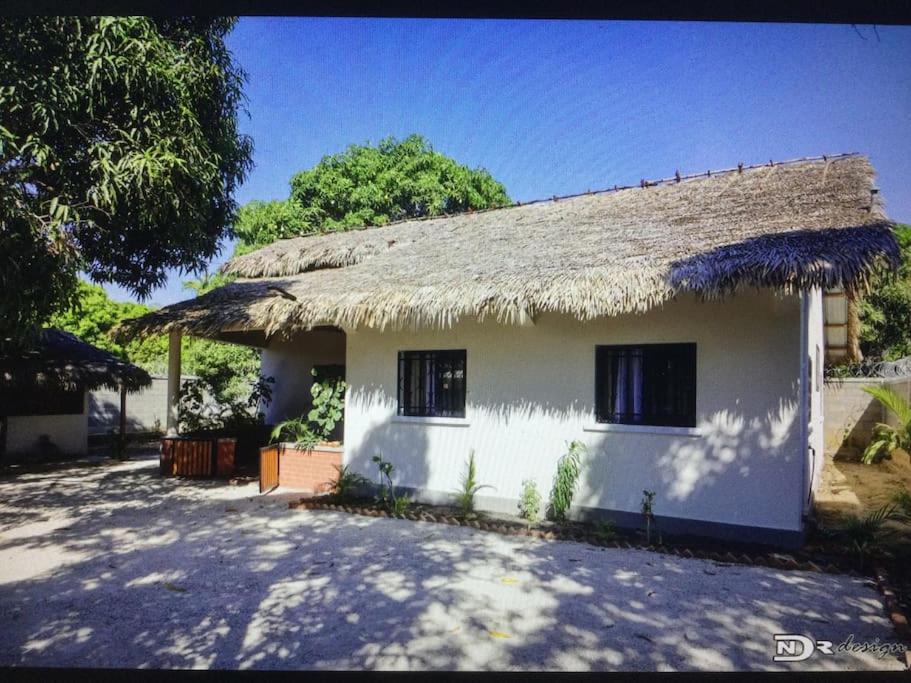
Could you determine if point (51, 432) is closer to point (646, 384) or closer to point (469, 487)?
point (469, 487)

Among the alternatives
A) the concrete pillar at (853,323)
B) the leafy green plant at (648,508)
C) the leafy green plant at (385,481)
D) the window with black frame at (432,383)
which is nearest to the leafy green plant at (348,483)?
the leafy green plant at (385,481)

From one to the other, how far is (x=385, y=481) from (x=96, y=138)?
4946 mm

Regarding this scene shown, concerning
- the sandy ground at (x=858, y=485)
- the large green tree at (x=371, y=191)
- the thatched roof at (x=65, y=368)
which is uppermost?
the large green tree at (x=371, y=191)

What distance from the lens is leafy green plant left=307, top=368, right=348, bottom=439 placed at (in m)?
7.47

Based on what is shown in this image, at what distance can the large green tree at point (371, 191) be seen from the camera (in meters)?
16.2

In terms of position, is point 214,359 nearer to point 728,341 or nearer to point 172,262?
point 172,262

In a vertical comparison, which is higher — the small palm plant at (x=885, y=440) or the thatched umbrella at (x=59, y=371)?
the thatched umbrella at (x=59, y=371)

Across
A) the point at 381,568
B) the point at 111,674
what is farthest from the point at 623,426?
the point at 111,674

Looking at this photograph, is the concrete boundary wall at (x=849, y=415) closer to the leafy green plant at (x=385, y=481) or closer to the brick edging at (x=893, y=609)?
the brick edging at (x=893, y=609)

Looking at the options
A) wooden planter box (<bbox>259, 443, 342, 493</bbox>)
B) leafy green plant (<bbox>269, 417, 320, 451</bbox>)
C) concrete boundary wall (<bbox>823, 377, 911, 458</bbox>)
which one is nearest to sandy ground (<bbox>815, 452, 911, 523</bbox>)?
concrete boundary wall (<bbox>823, 377, 911, 458</bbox>)

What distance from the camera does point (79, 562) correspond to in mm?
4461

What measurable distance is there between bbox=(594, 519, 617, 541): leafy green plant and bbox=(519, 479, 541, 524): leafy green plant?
679mm

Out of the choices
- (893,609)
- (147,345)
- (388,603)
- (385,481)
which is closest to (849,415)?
(893,609)

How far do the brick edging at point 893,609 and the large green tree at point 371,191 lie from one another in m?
13.7
